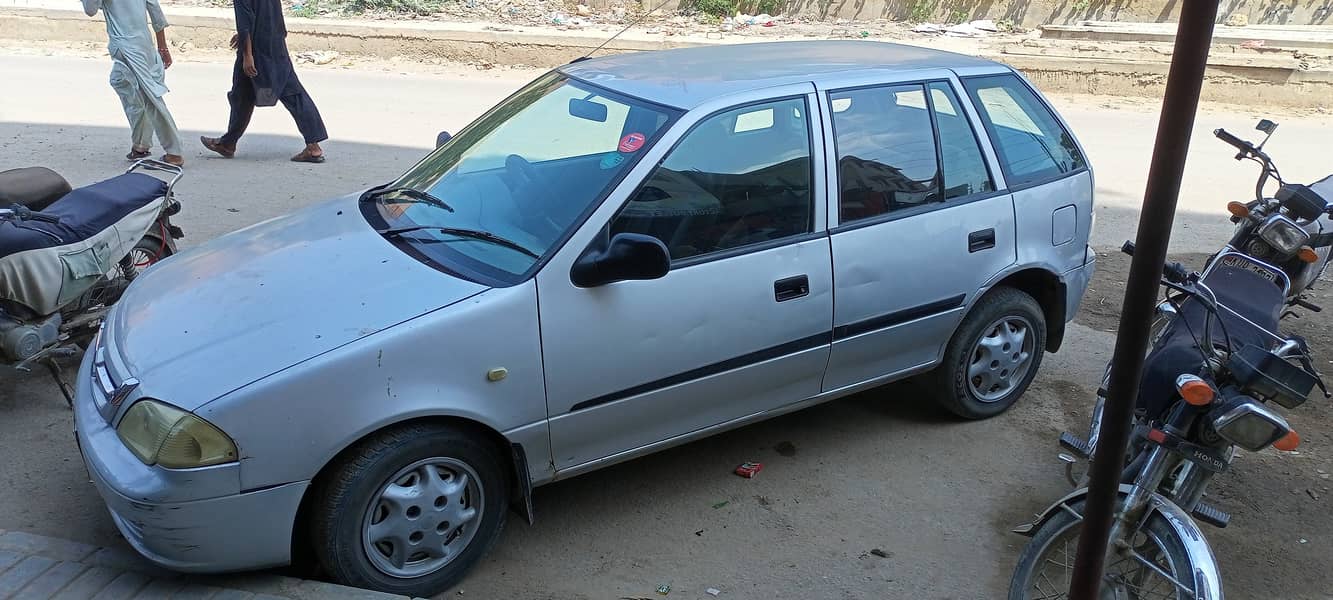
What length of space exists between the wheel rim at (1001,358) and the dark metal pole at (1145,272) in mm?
2136

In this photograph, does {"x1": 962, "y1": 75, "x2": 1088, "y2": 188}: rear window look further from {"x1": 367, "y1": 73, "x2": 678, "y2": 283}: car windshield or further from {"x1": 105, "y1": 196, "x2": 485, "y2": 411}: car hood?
{"x1": 105, "y1": 196, "x2": 485, "y2": 411}: car hood

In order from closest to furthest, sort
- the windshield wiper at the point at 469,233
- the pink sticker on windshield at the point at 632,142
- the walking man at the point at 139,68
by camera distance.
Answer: the windshield wiper at the point at 469,233
the pink sticker on windshield at the point at 632,142
the walking man at the point at 139,68

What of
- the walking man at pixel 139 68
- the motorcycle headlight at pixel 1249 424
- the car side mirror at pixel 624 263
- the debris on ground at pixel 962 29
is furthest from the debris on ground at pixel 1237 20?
the car side mirror at pixel 624 263

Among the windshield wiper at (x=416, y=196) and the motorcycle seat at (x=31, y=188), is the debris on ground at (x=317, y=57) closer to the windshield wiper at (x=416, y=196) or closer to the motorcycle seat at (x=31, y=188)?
the motorcycle seat at (x=31, y=188)

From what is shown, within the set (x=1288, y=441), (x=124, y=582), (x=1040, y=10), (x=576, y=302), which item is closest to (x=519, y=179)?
(x=576, y=302)

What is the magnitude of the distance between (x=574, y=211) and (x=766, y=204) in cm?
77

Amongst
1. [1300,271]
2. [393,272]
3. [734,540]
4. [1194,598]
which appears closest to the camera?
[1194,598]

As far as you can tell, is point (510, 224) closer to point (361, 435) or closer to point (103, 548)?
point (361, 435)

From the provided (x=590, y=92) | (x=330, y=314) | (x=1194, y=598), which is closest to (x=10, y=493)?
(x=330, y=314)

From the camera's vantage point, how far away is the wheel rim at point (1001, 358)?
4699 mm

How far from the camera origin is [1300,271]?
5.01 m

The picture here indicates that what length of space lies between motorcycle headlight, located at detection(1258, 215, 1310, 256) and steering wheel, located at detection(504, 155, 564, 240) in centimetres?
334

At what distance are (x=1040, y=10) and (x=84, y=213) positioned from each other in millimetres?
14874

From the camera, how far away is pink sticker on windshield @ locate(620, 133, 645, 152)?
3775 millimetres
